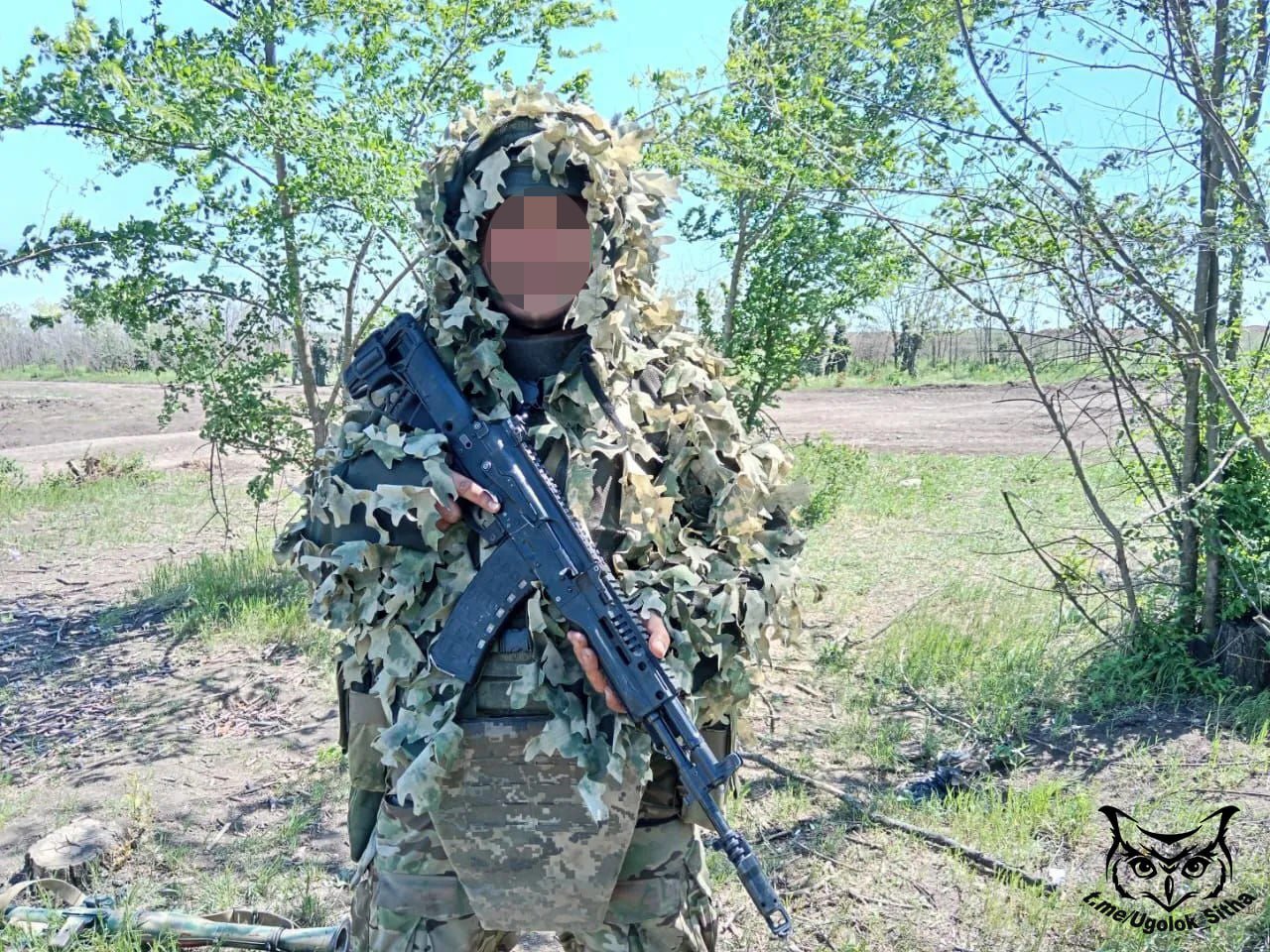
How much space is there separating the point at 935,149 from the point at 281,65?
11.4ft

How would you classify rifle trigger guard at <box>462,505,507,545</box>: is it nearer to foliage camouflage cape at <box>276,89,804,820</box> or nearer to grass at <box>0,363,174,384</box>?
foliage camouflage cape at <box>276,89,804,820</box>

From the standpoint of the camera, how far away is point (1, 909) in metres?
2.64

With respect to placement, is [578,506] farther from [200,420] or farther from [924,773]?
[200,420]

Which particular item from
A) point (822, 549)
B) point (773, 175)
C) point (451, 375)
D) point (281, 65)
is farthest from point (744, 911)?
point (281, 65)

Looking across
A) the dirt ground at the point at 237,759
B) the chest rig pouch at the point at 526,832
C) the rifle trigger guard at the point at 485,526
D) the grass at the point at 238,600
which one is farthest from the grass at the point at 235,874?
the rifle trigger guard at the point at 485,526

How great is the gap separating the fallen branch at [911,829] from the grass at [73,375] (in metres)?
23.1

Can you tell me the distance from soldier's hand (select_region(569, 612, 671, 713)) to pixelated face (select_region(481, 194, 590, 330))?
0.66 meters

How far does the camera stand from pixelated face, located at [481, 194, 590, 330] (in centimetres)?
184

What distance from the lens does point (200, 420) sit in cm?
1717

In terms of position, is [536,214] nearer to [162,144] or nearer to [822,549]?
[162,144]

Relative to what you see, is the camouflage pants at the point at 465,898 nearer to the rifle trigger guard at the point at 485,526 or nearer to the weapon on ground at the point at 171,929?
the rifle trigger guard at the point at 485,526

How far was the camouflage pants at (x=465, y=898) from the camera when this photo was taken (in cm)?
180

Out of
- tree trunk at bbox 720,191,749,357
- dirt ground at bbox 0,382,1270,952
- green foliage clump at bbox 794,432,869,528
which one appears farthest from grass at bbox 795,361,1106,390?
dirt ground at bbox 0,382,1270,952

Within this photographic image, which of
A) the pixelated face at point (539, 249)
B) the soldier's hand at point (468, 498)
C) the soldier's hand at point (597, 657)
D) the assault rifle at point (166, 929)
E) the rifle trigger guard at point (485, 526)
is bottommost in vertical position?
the assault rifle at point (166, 929)
